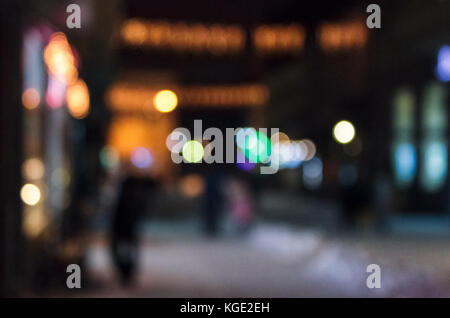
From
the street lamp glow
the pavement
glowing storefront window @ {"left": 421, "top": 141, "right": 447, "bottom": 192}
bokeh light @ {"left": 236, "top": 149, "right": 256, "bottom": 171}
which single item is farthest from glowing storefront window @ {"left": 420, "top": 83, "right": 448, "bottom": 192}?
the pavement

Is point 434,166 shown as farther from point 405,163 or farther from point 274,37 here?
point 274,37

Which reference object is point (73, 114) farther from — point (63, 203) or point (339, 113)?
point (339, 113)

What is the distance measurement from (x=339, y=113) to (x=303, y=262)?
79.5ft

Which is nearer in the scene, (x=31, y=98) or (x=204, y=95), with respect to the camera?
(x=31, y=98)

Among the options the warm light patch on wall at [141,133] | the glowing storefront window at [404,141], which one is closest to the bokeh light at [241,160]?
the glowing storefront window at [404,141]

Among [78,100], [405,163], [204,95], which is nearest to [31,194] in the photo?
[78,100]

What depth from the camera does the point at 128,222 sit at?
546 inches

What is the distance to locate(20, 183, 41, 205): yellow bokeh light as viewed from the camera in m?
11.7

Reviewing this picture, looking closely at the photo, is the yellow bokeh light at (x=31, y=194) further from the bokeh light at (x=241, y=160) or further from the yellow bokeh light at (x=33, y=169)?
the bokeh light at (x=241, y=160)

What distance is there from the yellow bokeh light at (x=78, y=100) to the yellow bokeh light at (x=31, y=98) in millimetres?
4089

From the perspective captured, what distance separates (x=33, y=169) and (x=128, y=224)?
66.7 inches

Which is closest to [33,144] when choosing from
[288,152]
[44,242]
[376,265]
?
[44,242]

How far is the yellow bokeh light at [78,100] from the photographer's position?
1766 cm

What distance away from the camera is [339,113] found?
42.1m
